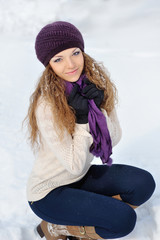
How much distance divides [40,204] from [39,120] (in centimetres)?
49

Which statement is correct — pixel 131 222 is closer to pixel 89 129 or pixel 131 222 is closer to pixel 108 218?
pixel 108 218

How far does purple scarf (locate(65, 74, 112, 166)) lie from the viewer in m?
1.50

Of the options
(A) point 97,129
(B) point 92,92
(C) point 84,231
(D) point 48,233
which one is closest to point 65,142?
(A) point 97,129

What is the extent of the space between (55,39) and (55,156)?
0.64 metres

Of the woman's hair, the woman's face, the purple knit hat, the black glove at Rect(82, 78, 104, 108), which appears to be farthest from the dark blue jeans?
the purple knit hat

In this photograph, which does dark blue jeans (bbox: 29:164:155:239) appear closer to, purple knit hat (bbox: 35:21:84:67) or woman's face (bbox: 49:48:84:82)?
woman's face (bbox: 49:48:84:82)

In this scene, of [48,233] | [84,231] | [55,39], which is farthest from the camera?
[48,233]

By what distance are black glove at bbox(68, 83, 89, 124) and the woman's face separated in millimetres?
64

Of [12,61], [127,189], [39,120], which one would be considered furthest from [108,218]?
[12,61]

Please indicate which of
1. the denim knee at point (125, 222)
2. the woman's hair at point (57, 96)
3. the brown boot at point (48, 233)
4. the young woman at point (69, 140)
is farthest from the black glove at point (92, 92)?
the brown boot at point (48, 233)

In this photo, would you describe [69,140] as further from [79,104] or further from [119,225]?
[119,225]

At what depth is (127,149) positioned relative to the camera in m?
2.71

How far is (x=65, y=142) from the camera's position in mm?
1468

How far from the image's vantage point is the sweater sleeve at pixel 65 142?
1.45 m
